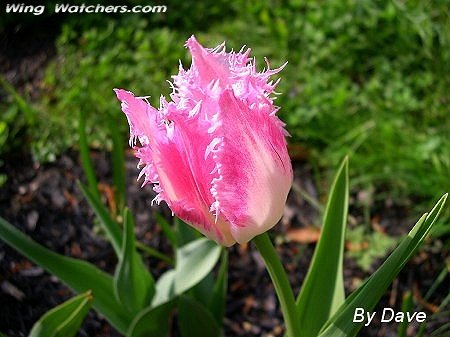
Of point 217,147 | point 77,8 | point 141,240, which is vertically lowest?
point 141,240

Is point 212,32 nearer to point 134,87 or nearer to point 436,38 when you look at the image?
point 134,87

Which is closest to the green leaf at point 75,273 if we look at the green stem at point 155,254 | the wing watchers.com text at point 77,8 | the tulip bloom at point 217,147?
the green stem at point 155,254

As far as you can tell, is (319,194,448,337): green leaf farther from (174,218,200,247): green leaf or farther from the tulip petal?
(174,218,200,247): green leaf

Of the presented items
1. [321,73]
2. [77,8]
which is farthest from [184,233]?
[77,8]

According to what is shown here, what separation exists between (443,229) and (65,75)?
136cm

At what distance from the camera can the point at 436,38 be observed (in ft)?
6.89

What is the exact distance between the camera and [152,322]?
4.24 feet

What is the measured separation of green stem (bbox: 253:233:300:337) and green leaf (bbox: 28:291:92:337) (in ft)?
1.15

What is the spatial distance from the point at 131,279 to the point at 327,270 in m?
0.38

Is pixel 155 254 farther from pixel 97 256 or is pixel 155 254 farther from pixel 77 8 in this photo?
pixel 77 8

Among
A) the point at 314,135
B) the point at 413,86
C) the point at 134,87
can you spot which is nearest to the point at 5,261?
the point at 134,87

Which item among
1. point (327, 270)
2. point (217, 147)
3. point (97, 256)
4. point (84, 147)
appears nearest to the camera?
point (217, 147)

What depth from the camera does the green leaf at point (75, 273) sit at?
1228mm

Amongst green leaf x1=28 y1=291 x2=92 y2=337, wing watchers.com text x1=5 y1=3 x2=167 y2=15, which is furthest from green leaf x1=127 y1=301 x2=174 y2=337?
wing watchers.com text x1=5 y1=3 x2=167 y2=15
